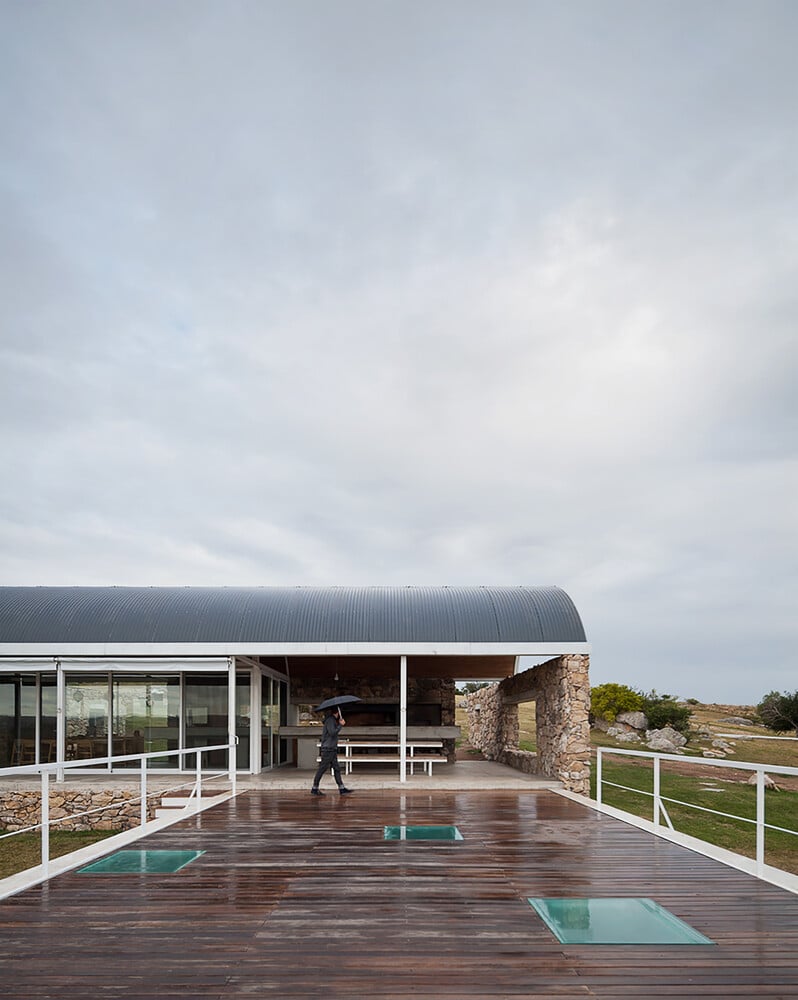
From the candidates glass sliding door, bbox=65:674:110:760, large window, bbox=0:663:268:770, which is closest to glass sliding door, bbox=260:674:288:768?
large window, bbox=0:663:268:770

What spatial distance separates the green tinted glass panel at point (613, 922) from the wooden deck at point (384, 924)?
126mm

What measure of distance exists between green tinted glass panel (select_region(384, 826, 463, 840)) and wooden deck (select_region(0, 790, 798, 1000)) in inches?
12.1

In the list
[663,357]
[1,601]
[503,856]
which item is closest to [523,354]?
[663,357]

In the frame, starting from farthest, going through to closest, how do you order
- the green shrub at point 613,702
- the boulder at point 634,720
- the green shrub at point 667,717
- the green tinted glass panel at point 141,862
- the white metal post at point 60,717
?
the green shrub at point 613,702
the boulder at point 634,720
the green shrub at point 667,717
the white metal post at point 60,717
the green tinted glass panel at point 141,862

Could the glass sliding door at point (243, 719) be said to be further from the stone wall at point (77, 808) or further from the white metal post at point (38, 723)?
the white metal post at point (38, 723)

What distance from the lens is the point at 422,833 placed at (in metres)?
9.86

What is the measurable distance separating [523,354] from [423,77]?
312 inches

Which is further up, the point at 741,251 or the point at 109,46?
the point at 109,46

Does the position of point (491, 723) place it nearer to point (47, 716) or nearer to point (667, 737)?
point (667, 737)

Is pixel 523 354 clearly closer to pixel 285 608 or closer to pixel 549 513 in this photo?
pixel 285 608

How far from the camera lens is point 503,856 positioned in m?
8.33

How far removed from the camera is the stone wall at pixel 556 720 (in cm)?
1589

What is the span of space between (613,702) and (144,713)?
20762mm

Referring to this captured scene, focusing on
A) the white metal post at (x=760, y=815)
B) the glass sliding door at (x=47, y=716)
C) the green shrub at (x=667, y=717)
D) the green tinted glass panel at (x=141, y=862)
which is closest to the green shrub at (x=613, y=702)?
the green shrub at (x=667, y=717)
